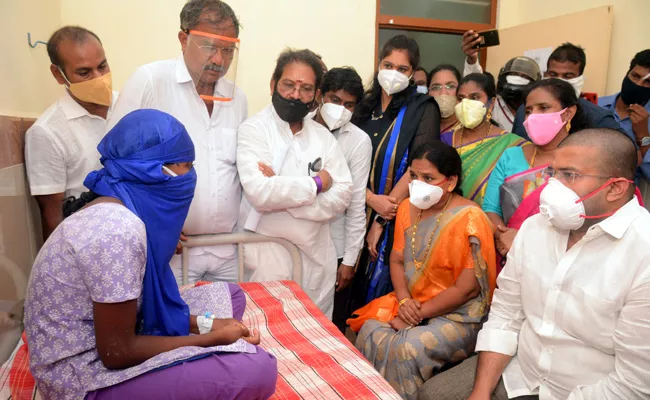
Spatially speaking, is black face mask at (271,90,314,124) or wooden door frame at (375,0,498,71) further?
wooden door frame at (375,0,498,71)

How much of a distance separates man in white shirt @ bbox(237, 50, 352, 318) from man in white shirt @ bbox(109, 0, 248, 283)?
118 millimetres

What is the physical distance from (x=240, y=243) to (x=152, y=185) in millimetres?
1098

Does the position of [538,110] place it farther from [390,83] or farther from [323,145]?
[323,145]

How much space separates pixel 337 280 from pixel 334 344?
99cm

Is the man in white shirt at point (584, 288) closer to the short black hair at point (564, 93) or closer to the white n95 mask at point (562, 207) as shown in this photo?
the white n95 mask at point (562, 207)

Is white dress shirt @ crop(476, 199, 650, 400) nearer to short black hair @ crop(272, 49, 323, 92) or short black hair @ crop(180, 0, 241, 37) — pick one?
short black hair @ crop(272, 49, 323, 92)

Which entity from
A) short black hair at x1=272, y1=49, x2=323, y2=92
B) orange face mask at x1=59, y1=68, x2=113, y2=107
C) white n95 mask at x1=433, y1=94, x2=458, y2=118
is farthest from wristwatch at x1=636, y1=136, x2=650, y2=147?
orange face mask at x1=59, y1=68, x2=113, y2=107

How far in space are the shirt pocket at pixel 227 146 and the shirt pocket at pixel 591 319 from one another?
5.88 feet

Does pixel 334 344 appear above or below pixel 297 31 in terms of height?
below

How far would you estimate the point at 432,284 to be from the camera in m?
2.59

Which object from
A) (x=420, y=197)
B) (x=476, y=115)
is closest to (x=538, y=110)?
(x=476, y=115)

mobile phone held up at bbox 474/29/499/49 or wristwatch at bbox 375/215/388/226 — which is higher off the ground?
mobile phone held up at bbox 474/29/499/49

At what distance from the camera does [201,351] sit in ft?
5.26

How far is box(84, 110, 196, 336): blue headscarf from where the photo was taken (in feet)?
5.16
